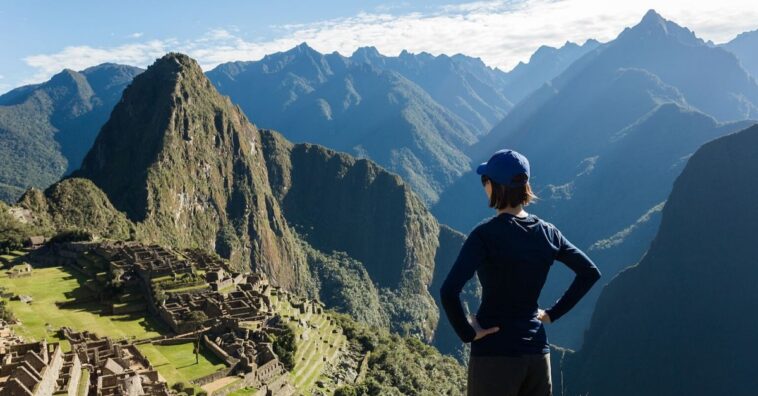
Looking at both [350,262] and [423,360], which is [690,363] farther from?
[350,262]

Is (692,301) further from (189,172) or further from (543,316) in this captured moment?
(543,316)

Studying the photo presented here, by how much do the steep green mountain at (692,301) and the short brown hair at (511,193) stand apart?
105 meters

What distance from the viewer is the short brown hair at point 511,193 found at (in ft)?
21.8

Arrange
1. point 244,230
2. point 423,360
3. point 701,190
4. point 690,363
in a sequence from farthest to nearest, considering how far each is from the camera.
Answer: point 244,230 < point 701,190 < point 690,363 < point 423,360

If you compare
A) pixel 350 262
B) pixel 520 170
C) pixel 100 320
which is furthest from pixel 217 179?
pixel 520 170

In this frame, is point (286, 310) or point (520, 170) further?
point (286, 310)

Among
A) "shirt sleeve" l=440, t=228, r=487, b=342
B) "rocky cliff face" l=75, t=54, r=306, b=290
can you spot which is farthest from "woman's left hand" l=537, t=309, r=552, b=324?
"rocky cliff face" l=75, t=54, r=306, b=290

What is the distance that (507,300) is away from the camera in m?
6.39

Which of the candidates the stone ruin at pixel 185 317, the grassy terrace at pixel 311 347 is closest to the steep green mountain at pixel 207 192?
the stone ruin at pixel 185 317

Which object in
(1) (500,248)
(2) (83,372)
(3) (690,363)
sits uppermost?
(1) (500,248)

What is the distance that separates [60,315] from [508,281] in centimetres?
5227

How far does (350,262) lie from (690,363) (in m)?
105

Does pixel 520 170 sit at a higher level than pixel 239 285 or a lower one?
higher

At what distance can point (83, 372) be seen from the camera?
3086 cm
